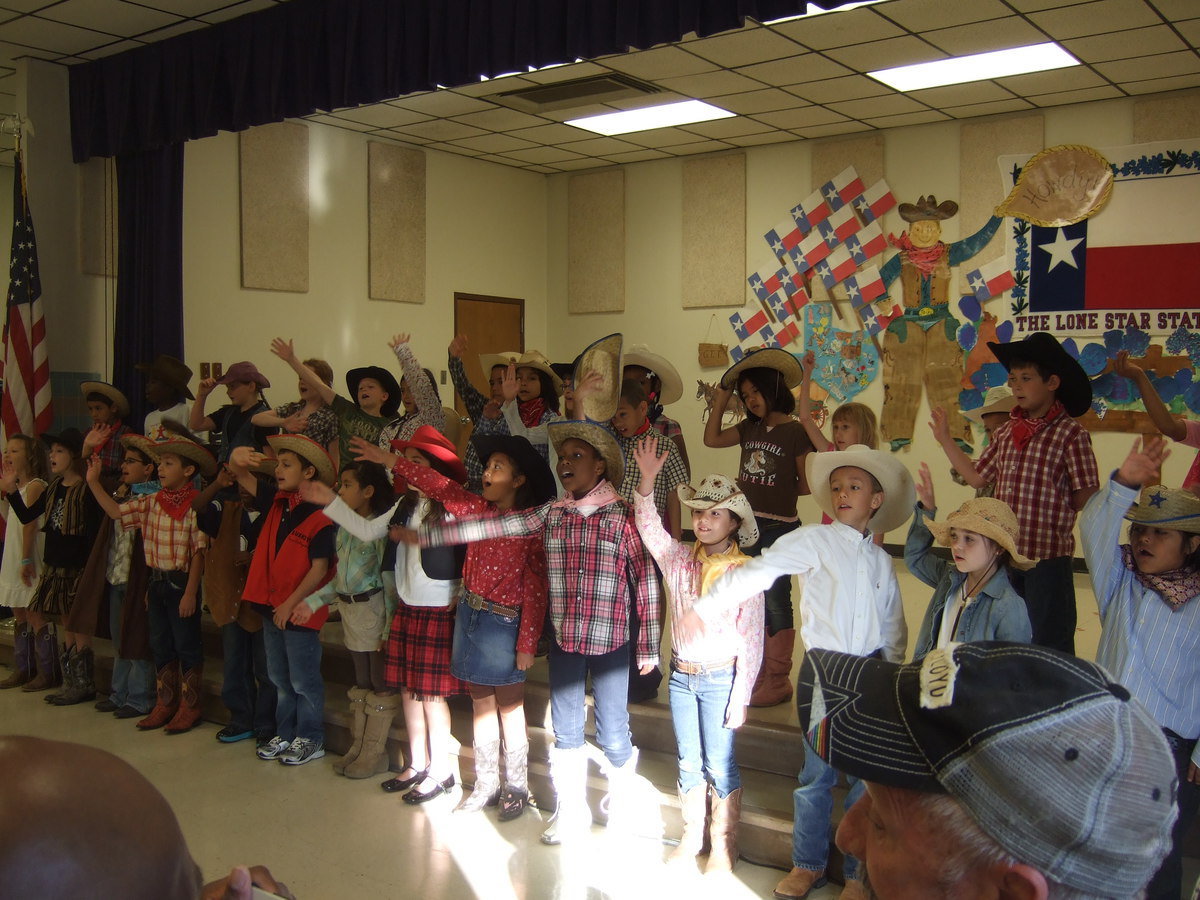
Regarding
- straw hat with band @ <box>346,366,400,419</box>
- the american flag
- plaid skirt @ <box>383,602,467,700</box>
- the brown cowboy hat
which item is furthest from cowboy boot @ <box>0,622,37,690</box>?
the brown cowboy hat

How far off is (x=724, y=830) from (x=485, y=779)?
1.00m

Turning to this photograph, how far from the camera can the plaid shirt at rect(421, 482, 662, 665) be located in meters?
3.44

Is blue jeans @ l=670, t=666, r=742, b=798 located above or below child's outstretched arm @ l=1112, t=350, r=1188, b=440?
below

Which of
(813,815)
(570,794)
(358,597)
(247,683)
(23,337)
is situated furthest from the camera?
(23,337)

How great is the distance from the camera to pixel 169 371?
5.54 meters

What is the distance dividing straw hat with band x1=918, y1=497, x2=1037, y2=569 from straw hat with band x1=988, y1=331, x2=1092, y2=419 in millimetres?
747

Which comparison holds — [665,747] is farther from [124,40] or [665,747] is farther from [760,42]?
[124,40]

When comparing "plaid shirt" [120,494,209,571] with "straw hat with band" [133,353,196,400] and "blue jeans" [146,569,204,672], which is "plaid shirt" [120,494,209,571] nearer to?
"blue jeans" [146,569,204,672]

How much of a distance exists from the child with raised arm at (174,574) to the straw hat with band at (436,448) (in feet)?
4.42

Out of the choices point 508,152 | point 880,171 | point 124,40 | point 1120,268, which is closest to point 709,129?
point 880,171

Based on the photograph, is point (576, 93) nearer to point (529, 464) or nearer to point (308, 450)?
point (308, 450)

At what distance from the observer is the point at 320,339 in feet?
24.6

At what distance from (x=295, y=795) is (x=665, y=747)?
1.42 m

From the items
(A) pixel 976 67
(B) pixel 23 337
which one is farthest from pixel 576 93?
(B) pixel 23 337
